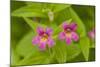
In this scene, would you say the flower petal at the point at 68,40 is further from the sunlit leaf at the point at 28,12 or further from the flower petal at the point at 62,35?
the sunlit leaf at the point at 28,12

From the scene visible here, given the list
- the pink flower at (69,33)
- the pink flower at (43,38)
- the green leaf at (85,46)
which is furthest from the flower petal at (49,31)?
the green leaf at (85,46)

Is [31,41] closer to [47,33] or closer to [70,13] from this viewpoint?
[47,33]

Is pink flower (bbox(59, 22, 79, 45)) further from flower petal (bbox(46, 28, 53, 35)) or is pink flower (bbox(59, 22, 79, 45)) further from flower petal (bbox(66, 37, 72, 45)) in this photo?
flower petal (bbox(46, 28, 53, 35))

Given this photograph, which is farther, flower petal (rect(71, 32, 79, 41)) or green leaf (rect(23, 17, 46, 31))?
flower petal (rect(71, 32, 79, 41))

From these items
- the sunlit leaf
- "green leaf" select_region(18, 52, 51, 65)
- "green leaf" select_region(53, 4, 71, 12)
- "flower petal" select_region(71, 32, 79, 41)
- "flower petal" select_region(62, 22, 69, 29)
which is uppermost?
"green leaf" select_region(53, 4, 71, 12)

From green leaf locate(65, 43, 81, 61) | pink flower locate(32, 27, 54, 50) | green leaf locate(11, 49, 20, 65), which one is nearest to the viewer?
green leaf locate(11, 49, 20, 65)

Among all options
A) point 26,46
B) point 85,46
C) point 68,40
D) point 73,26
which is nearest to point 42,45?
point 26,46

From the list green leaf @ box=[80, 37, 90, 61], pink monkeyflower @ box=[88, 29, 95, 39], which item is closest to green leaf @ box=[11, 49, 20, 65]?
green leaf @ box=[80, 37, 90, 61]
